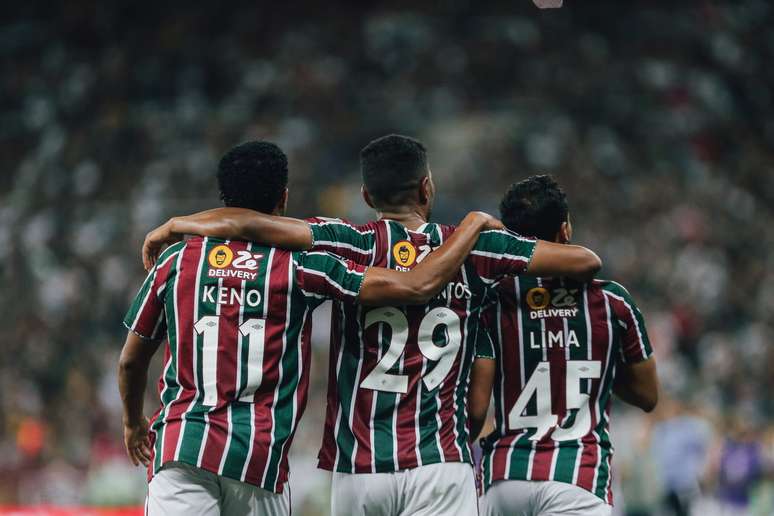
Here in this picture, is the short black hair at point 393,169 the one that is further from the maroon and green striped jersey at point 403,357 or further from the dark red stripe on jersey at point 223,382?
the dark red stripe on jersey at point 223,382

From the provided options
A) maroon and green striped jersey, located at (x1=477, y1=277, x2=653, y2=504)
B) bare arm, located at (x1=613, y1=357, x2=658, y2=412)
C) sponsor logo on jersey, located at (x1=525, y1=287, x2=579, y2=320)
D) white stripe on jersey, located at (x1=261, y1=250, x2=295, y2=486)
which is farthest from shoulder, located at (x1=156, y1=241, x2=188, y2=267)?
bare arm, located at (x1=613, y1=357, x2=658, y2=412)

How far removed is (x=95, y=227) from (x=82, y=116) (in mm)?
1791

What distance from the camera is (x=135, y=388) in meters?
2.60

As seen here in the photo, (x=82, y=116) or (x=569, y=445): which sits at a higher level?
(x=82, y=116)

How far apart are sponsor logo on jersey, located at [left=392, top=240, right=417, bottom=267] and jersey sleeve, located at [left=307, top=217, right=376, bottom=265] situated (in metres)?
0.07

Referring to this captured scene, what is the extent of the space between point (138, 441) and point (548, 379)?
1.15 metres

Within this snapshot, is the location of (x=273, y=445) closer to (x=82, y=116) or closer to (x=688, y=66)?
(x=82, y=116)

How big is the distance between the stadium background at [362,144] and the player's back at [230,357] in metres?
4.22

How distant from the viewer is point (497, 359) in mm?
2762

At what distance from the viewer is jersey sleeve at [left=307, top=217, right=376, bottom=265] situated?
257 centimetres

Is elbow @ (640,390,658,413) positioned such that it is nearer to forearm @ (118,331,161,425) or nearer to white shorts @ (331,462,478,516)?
white shorts @ (331,462,478,516)

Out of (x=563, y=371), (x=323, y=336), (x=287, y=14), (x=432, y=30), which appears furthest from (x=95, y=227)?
(x=563, y=371)

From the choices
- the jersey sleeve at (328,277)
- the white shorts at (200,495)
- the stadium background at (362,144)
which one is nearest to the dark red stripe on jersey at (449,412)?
the jersey sleeve at (328,277)

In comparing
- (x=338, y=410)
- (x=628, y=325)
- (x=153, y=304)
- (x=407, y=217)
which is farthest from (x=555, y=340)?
(x=153, y=304)
